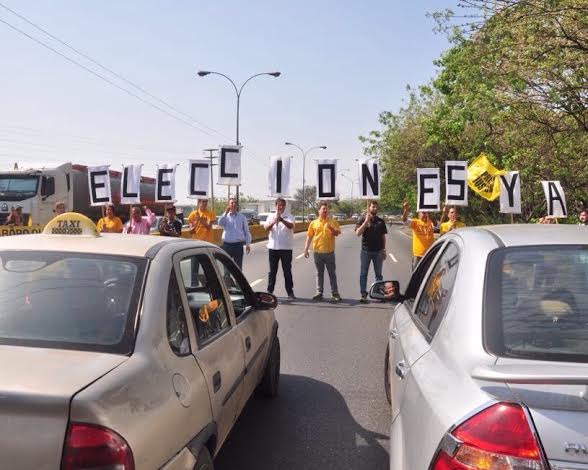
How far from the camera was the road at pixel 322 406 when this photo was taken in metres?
3.80

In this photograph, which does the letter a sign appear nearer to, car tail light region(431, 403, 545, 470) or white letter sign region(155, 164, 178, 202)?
white letter sign region(155, 164, 178, 202)

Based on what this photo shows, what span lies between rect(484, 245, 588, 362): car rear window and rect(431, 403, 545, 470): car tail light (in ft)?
1.10

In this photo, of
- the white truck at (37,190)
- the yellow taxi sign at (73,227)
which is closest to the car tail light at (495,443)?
the yellow taxi sign at (73,227)

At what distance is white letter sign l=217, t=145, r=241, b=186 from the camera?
12727 millimetres

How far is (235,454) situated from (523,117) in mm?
13073

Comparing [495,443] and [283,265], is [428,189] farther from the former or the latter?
[495,443]

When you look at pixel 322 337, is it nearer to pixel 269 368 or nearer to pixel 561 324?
pixel 269 368

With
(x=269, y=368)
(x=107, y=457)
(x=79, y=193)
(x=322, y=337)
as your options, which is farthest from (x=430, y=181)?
(x=79, y=193)

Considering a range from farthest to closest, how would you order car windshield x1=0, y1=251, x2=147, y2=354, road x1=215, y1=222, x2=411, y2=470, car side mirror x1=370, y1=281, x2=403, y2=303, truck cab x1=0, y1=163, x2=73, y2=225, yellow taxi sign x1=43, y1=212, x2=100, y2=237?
truck cab x1=0, y1=163, x2=73, y2=225 < car side mirror x1=370, y1=281, x2=403, y2=303 < road x1=215, y1=222, x2=411, y2=470 < yellow taxi sign x1=43, y1=212, x2=100, y2=237 < car windshield x1=0, y1=251, x2=147, y2=354

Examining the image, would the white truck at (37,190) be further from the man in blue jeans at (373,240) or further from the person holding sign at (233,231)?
the man in blue jeans at (373,240)

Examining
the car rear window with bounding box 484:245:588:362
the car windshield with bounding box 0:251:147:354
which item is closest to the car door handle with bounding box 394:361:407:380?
the car rear window with bounding box 484:245:588:362

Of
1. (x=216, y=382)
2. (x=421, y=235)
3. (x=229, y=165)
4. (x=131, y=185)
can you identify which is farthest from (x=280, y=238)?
(x=216, y=382)

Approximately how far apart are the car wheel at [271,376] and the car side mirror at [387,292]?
3.42ft

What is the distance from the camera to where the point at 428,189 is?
11891 millimetres
